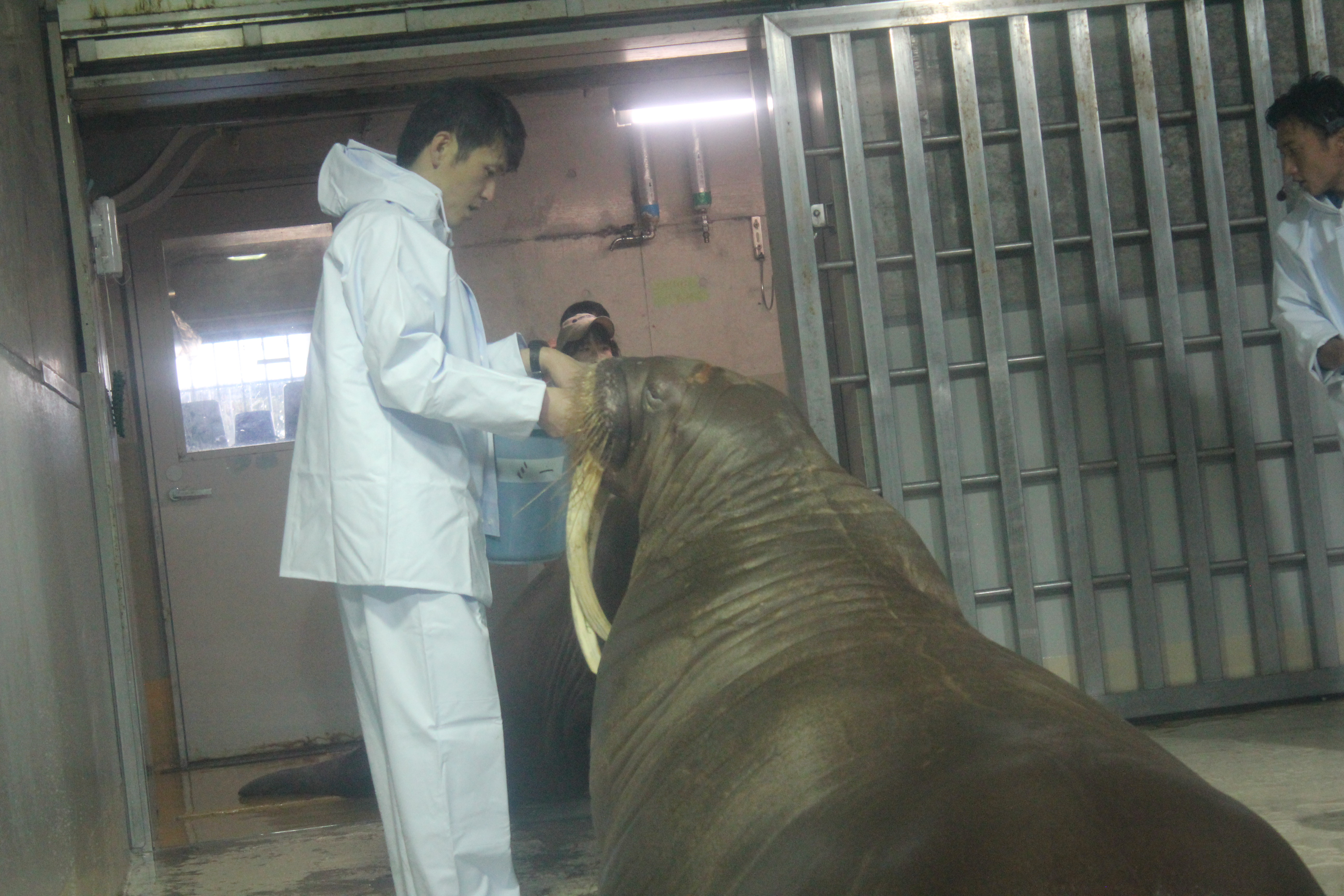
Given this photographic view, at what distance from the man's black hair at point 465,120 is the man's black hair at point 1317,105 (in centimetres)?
213

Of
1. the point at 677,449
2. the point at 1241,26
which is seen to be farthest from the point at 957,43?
the point at 677,449

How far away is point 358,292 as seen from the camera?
2.51m

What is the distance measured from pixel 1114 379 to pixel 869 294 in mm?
861

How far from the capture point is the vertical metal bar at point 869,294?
3.89 m

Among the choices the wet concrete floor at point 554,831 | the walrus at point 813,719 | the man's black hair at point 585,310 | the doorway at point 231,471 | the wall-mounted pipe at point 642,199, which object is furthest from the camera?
the wall-mounted pipe at point 642,199

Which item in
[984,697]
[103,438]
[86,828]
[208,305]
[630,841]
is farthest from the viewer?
[208,305]

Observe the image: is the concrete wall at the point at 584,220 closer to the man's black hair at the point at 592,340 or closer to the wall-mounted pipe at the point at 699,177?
the wall-mounted pipe at the point at 699,177

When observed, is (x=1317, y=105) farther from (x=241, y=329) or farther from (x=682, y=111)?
(x=241, y=329)

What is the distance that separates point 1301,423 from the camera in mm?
4020

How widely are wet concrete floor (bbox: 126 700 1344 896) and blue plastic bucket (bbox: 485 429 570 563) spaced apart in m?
0.74

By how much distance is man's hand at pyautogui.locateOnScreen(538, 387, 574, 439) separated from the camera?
2424 millimetres

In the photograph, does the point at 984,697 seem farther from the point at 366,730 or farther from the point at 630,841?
the point at 366,730

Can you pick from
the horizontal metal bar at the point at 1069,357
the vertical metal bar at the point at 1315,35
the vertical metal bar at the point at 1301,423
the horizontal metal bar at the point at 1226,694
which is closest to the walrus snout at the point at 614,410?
the horizontal metal bar at the point at 1069,357

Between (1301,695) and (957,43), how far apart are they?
7.91 ft
